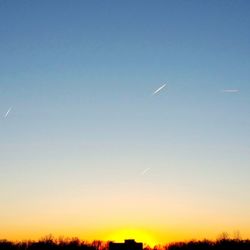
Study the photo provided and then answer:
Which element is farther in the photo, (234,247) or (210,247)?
(210,247)

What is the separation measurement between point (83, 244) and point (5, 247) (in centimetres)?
2334

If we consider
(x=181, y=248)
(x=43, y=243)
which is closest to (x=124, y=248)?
(x=43, y=243)

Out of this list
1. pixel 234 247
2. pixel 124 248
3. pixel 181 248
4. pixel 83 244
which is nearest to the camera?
pixel 124 248

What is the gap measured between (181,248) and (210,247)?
1262 cm

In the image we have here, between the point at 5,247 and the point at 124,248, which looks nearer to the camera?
the point at 124,248

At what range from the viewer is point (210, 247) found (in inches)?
5945

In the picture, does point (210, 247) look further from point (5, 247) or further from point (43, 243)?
point (5, 247)

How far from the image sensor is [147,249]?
534ft

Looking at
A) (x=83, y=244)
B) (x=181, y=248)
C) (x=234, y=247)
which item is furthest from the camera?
(x=181, y=248)

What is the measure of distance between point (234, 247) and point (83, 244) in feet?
147

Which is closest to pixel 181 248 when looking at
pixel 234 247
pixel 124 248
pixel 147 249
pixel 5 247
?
pixel 147 249

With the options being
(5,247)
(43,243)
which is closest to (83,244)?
(43,243)

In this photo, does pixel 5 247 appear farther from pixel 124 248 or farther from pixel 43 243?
pixel 124 248

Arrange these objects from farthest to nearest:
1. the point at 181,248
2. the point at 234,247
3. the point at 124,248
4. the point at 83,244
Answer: the point at 181,248 < the point at 83,244 < the point at 234,247 < the point at 124,248
